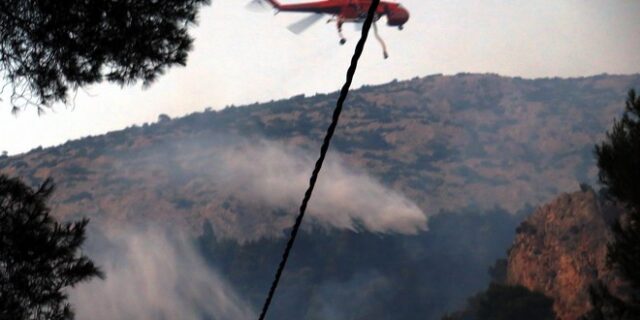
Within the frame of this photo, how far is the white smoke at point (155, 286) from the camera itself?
83.8 metres

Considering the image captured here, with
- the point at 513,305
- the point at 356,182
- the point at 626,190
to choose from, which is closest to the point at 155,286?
the point at 356,182

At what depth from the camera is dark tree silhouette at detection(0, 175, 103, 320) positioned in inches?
285

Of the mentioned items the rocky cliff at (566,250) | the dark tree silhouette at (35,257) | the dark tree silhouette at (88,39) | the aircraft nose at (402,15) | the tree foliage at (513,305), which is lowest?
the tree foliage at (513,305)

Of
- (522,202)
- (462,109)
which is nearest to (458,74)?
(462,109)

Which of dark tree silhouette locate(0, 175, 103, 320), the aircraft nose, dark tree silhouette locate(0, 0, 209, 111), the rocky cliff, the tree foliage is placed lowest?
the tree foliage

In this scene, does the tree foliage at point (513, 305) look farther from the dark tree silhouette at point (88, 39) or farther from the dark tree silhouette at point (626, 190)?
the dark tree silhouette at point (88, 39)

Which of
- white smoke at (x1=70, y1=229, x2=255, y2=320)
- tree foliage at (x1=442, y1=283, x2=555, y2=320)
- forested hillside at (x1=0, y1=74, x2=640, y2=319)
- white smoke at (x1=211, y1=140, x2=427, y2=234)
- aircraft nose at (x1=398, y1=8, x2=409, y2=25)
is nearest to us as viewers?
tree foliage at (x1=442, y1=283, x2=555, y2=320)

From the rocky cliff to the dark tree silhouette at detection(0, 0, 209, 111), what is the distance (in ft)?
119

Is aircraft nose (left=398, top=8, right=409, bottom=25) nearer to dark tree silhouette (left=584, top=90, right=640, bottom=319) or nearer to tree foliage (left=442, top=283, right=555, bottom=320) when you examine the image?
tree foliage (left=442, top=283, right=555, bottom=320)

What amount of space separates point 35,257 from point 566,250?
42988 millimetres

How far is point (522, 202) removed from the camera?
108 metres

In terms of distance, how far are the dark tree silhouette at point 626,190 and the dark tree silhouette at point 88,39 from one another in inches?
506

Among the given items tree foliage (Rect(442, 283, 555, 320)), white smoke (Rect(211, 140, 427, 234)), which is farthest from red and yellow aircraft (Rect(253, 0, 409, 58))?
white smoke (Rect(211, 140, 427, 234))

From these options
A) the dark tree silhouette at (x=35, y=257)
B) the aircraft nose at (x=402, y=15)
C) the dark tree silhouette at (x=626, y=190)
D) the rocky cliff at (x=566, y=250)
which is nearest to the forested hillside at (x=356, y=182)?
the rocky cliff at (x=566, y=250)
